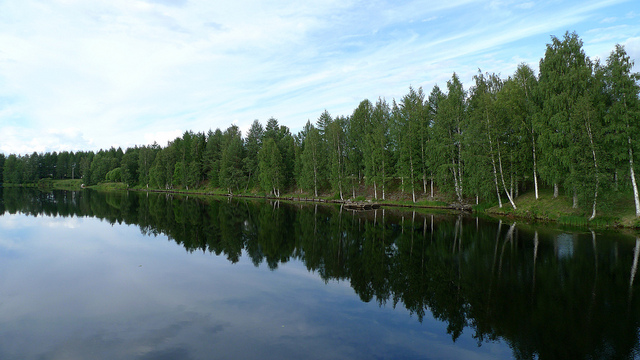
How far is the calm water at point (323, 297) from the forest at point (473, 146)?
8.79 meters

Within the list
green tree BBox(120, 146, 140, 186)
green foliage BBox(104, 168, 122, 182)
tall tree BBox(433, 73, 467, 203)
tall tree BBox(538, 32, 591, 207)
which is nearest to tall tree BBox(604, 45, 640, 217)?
tall tree BBox(538, 32, 591, 207)

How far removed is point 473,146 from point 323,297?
115ft

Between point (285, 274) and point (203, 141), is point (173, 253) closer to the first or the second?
point (285, 274)

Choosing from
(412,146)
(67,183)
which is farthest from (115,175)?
(412,146)

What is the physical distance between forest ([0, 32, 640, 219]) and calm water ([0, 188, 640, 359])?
879 cm

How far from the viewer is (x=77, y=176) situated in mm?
156375

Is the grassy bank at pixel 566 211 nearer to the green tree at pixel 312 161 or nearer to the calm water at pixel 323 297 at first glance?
the calm water at pixel 323 297

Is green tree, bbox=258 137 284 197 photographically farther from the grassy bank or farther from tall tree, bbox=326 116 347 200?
the grassy bank

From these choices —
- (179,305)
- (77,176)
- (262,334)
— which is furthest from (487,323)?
(77,176)

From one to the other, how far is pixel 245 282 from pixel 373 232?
15574mm

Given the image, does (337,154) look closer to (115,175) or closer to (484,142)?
(484,142)

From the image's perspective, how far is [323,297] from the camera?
47.7 ft

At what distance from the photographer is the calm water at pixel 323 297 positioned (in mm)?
10117

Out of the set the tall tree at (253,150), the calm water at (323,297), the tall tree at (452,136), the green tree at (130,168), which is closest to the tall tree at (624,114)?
the calm water at (323,297)
